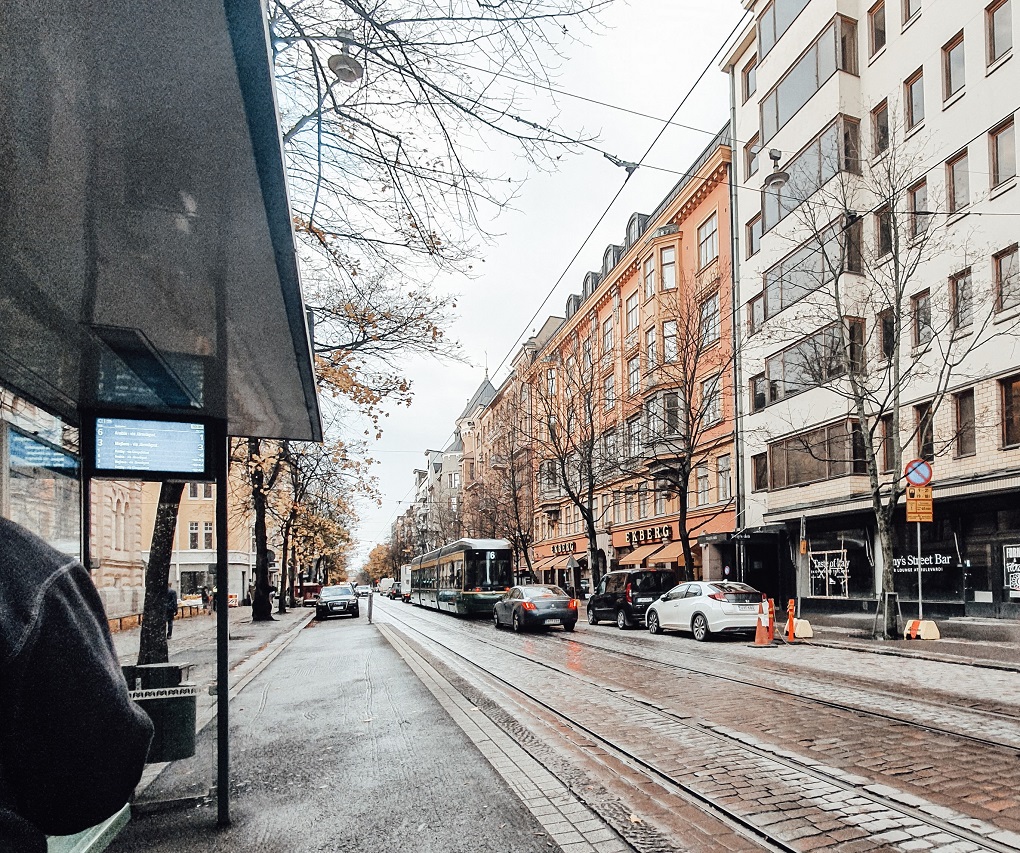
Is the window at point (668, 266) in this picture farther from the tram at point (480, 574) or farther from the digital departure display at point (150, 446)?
the digital departure display at point (150, 446)

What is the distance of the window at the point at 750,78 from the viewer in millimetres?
31316

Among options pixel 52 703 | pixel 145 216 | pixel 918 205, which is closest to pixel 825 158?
pixel 918 205

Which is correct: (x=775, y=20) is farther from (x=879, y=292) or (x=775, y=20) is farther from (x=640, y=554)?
(x=640, y=554)

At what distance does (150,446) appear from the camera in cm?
529

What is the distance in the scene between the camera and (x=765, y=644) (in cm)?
1683

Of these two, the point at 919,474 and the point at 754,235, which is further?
the point at 754,235

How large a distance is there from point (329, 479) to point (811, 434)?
17363mm

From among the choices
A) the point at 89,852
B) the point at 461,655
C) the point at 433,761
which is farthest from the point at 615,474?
the point at 89,852

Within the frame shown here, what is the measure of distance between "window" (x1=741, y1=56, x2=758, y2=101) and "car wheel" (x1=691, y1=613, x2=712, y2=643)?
22184 mm

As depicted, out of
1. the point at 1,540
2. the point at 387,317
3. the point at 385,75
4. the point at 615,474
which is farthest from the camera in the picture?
the point at 615,474

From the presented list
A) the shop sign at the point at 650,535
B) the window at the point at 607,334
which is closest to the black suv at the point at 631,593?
the shop sign at the point at 650,535

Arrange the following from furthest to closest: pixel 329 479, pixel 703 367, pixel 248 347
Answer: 1. pixel 703 367
2. pixel 329 479
3. pixel 248 347

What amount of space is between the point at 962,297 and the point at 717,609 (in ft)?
32.8

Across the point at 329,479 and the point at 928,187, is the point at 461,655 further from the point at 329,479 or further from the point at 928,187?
the point at 928,187
